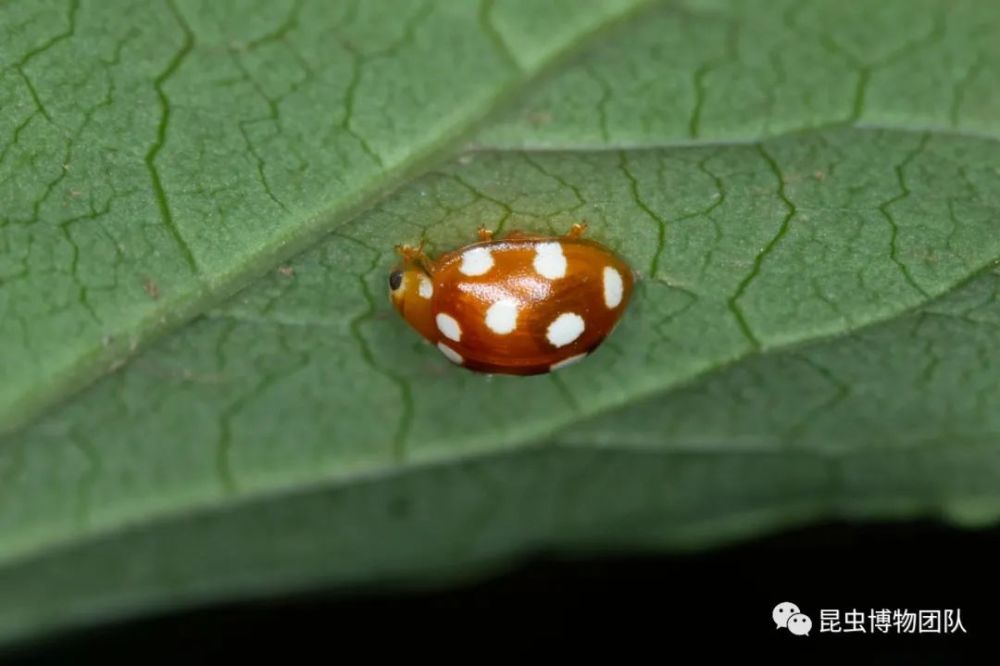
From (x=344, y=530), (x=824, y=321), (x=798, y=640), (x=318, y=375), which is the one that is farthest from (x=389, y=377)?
(x=798, y=640)

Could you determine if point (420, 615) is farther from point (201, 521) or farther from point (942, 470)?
point (942, 470)

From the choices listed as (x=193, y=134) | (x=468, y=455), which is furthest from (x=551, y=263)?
(x=193, y=134)

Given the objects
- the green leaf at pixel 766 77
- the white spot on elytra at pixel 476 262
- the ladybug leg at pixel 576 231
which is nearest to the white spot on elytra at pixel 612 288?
the ladybug leg at pixel 576 231

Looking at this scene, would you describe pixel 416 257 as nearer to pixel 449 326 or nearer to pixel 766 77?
pixel 449 326

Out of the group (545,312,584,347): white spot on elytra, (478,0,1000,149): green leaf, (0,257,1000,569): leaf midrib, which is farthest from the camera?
(478,0,1000,149): green leaf

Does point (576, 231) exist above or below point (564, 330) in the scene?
above

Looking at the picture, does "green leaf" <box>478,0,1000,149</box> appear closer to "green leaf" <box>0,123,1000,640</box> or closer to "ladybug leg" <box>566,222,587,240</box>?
"green leaf" <box>0,123,1000,640</box>

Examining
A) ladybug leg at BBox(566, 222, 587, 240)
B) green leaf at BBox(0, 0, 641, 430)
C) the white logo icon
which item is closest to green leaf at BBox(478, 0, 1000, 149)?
green leaf at BBox(0, 0, 641, 430)
